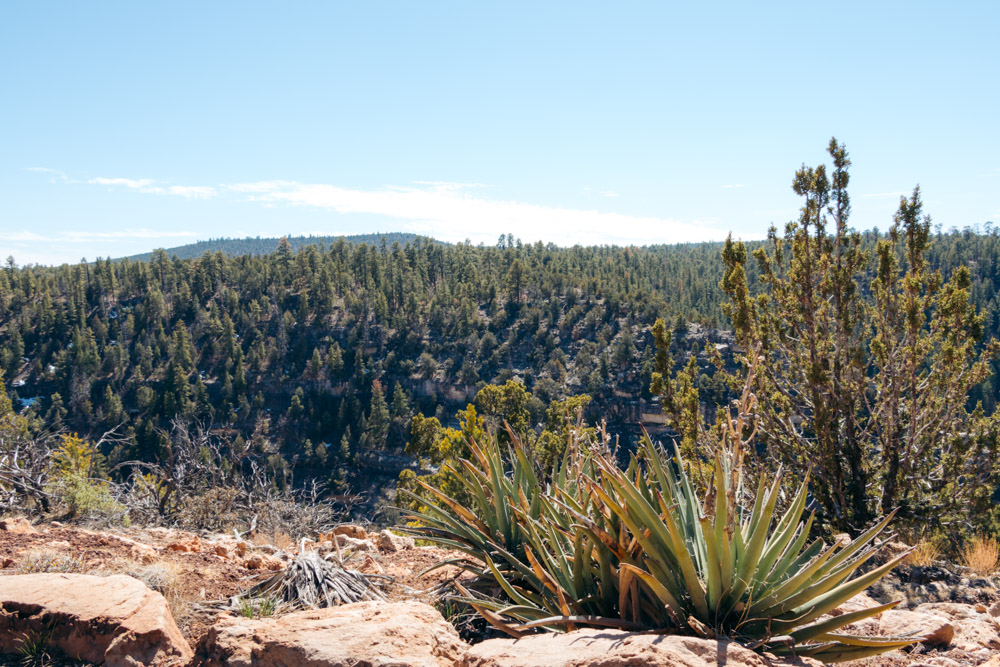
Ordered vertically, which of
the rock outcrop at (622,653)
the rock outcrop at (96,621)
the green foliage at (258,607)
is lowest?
the green foliage at (258,607)

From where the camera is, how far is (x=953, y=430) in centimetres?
587

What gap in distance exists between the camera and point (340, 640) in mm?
2217

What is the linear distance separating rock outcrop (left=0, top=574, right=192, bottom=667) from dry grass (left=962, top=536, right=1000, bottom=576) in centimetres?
530

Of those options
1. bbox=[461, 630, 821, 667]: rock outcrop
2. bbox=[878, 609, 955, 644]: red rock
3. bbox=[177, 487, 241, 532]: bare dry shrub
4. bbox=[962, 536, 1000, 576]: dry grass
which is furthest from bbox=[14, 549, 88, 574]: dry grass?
bbox=[962, 536, 1000, 576]: dry grass

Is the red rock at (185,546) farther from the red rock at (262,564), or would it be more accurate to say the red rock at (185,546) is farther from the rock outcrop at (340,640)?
the rock outcrop at (340,640)

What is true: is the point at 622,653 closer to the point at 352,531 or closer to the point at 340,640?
the point at 340,640

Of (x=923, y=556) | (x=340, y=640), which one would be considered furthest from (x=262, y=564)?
(x=923, y=556)

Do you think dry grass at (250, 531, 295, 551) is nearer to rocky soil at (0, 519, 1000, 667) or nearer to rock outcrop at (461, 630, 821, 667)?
rocky soil at (0, 519, 1000, 667)

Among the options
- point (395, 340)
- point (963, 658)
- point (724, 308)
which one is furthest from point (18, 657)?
point (395, 340)

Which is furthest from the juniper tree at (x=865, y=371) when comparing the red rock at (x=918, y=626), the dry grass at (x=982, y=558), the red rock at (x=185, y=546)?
the red rock at (x=185, y=546)

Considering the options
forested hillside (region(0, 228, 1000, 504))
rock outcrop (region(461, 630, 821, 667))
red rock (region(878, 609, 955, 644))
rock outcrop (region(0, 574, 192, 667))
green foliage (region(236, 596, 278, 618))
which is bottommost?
forested hillside (region(0, 228, 1000, 504))

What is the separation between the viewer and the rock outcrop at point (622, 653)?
184cm

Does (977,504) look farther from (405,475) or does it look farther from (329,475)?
(329,475)

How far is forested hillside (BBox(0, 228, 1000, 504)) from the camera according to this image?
2534 inches
